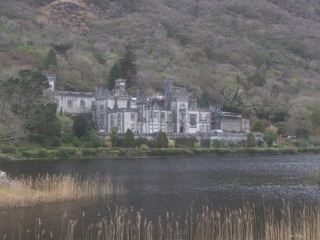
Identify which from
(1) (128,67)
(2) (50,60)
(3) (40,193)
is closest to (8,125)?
(3) (40,193)

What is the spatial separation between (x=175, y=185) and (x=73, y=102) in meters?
61.7

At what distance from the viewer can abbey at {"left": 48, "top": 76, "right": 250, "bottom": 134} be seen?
98.4 m

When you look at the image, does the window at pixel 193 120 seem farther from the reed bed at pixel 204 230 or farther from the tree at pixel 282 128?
the reed bed at pixel 204 230

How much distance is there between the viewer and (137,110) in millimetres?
99125

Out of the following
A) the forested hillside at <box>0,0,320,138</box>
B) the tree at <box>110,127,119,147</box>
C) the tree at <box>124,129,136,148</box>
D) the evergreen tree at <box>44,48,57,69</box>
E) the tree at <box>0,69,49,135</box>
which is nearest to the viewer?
the tree at <box>0,69,49,135</box>

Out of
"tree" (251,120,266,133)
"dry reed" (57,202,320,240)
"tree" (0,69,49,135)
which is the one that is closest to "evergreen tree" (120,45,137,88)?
"tree" (251,120,266,133)

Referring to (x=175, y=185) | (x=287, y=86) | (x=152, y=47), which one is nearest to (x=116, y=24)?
(x=152, y=47)

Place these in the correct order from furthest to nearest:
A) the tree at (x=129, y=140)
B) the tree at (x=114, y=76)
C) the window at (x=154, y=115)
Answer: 1. the tree at (x=114, y=76)
2. the window at (x=154, y=115)
3. the tree at (x=129, y=140)

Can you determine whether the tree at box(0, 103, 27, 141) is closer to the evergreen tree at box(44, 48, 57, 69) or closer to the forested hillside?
the forested hillside

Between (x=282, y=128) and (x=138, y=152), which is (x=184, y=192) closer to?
(x=138, y=152)

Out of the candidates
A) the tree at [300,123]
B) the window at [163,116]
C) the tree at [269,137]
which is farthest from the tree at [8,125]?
the tree at [300,123]

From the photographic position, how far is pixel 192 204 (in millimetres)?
32781

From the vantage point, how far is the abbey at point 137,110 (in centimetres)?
9844

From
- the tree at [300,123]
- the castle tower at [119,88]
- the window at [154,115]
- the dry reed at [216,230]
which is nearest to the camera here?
the dry reed at [216,230]
